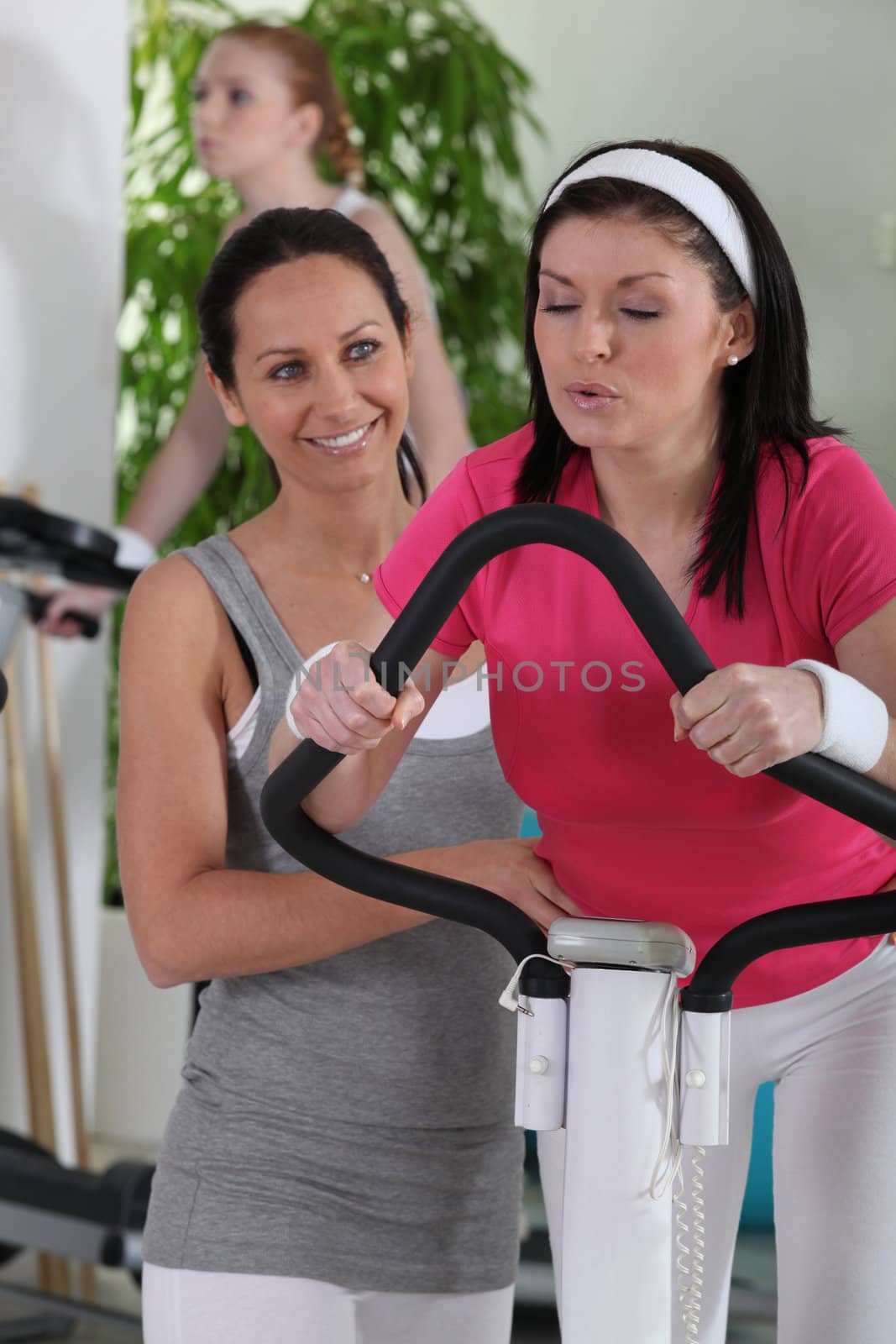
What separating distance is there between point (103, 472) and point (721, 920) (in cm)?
196

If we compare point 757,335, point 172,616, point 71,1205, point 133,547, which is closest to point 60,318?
point 133,547

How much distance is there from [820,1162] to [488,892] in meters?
0.26

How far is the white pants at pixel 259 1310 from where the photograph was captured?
0.99 meters

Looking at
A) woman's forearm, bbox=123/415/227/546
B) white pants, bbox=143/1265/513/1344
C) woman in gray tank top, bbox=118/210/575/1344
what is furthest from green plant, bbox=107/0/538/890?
white pants, bbox=143/1265/513/1344

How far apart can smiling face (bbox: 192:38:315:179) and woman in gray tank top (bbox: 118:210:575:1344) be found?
0.62 metres

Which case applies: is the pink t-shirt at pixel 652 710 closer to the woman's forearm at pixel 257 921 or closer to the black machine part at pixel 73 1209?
the woman's forearm at pixel 257 921

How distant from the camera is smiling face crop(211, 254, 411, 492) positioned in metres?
1.03

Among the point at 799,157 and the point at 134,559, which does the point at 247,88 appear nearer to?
the point at 134,559

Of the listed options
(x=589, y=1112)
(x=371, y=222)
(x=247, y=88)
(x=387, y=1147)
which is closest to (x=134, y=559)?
(x=247, y=88)

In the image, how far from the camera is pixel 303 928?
1025 mm

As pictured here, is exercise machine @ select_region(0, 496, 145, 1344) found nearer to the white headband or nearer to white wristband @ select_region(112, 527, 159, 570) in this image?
white wristband @ select_region(112, 527, 159, 570)

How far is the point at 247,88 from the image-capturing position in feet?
5.90

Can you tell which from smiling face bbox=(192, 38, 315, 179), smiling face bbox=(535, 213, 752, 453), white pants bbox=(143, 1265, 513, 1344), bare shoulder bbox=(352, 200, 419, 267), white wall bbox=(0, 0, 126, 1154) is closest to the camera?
smiling face bbox=(535, 213, 752, 453)

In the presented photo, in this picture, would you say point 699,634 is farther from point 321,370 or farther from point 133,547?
point 133,547
